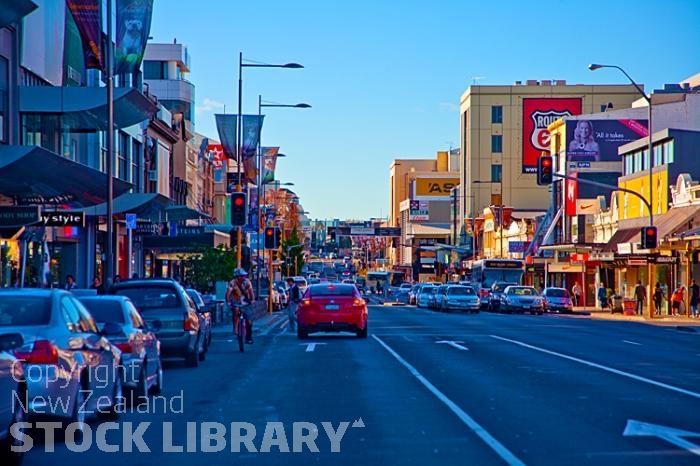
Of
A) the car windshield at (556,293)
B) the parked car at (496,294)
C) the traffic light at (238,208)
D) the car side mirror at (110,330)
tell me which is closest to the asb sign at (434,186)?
the parked car at (496,294)

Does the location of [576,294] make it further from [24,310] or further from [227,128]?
[24,310]

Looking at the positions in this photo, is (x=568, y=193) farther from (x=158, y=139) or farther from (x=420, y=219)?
(x=420, y=219)

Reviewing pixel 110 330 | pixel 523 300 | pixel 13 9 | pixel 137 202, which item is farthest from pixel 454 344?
pixel 523 300

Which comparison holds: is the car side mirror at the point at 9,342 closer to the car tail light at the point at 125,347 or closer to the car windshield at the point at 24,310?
the car windshield at the point at 24,310

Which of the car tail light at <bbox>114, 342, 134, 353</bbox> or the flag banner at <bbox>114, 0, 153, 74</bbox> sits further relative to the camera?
the flag banner at <bbox>114, 0, 153, 74</bbox>

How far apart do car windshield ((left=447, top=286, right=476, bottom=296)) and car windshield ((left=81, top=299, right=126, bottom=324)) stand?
49.5 m

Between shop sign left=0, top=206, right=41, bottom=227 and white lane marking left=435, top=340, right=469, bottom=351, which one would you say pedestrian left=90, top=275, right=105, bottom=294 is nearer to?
shop sign left=0, top=206, right=41, bottom=227

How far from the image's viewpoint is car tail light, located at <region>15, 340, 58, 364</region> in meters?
11.5

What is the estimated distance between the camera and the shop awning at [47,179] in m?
24.9

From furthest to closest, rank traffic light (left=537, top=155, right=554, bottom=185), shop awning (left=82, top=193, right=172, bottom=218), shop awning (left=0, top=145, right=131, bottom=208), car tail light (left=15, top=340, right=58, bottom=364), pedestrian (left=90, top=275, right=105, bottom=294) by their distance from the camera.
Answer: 1. traffic light (left=537, top=155, right=554, bottom=185)
2. shop awning (left=82, top=193, right=172, bottom=218)
3. pedestrian (left=90, top=275, right=105, bottom=294)
4. shop awning (left=0, top=145, right=131, bottom=208)
5. car tail light (left=15, top=340, right=58, bottom=364)

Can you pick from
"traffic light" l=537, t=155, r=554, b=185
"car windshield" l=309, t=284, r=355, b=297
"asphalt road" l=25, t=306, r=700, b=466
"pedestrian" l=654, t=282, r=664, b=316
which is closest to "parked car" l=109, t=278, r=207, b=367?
"asphalt road" l=25, t=306, r=700, b=466

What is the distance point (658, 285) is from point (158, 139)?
28.1m

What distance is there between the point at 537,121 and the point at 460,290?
2402 inches

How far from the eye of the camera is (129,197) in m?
43.1
